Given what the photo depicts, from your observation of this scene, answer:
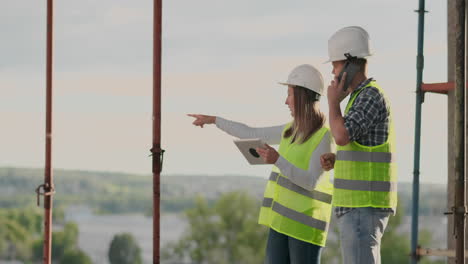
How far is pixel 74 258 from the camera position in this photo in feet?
188

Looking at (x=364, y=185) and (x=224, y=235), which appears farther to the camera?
(x=224, y=235)

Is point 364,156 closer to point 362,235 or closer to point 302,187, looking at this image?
point 362,235

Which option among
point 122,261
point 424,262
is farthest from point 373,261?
point 122,261

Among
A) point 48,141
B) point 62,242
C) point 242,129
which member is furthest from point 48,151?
point 62,242

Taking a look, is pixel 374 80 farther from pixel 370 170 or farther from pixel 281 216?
pixel 281 216

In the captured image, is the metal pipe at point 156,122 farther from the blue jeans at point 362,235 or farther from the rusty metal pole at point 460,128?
the rusty metal pole at point 460,128

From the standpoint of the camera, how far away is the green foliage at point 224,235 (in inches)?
1718

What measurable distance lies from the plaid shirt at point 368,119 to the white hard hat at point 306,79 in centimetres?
51

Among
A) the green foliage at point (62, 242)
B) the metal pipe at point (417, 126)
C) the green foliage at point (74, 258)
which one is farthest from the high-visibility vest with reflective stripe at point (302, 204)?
the green foliage at point (74, 258)

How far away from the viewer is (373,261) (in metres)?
3.68

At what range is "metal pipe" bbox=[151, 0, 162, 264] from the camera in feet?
15.2

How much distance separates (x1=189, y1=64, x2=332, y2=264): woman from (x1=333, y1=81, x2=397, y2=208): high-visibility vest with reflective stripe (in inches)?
15.6

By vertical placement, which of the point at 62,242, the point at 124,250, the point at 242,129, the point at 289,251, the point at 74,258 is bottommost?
the point at 74,258

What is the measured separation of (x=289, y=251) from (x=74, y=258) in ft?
179
